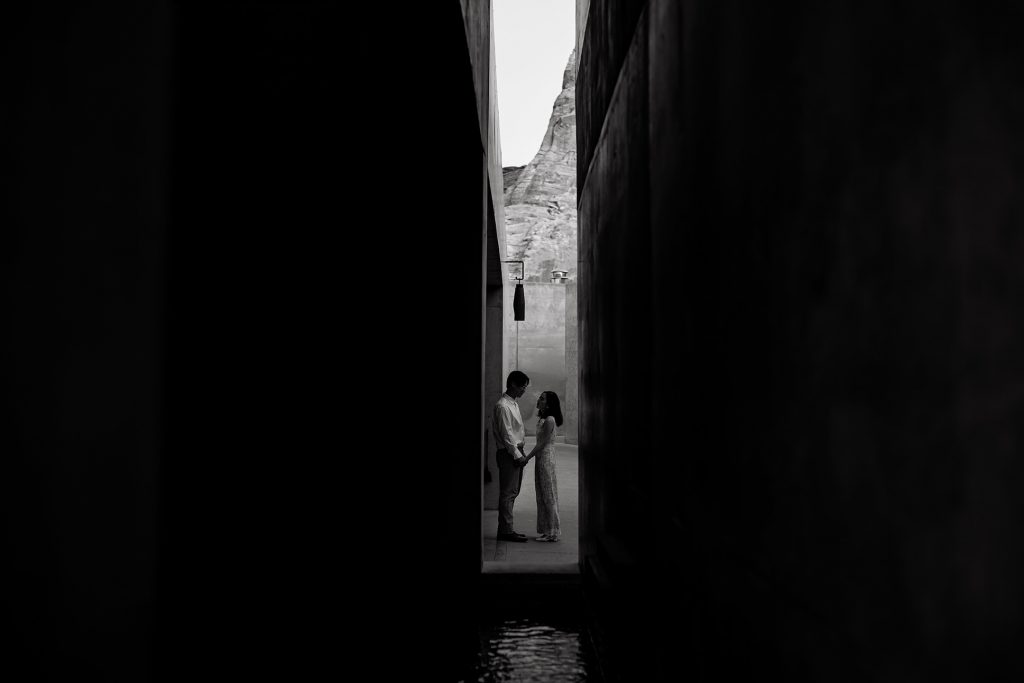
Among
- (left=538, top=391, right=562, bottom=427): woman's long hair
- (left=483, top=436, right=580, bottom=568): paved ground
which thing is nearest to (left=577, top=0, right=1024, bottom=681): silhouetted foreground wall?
(left=483, top=436, right=580, bottom=568): paved ground

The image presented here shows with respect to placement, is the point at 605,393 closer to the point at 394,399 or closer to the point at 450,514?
the point at 394,399

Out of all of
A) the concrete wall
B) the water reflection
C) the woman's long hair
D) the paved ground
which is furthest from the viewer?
the woman's long hair

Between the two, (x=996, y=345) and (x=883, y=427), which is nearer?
(x=996, y=345)

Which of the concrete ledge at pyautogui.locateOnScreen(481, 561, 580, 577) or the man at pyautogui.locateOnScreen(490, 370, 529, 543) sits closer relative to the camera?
the concrete ledge at pyautogui.locateOnScreen(481, 561, 580, 577)

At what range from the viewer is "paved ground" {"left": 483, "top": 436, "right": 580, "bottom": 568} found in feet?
25.9

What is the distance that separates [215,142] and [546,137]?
52920 mm

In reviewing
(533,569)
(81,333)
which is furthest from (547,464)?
(81,333)

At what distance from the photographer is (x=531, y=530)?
9.45 meters

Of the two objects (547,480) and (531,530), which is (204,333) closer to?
(547,480)

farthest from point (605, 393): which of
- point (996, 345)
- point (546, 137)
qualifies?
point (546, 137)

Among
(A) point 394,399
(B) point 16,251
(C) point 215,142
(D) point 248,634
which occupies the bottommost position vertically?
(D) point 248,634

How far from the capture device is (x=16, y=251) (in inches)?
34.4

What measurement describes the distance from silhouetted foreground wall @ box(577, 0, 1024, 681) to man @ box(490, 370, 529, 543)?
18.4 feet

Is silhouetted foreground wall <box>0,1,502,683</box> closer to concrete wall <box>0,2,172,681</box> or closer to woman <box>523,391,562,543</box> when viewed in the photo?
concrete wall <box>0,2,172,681</box>
